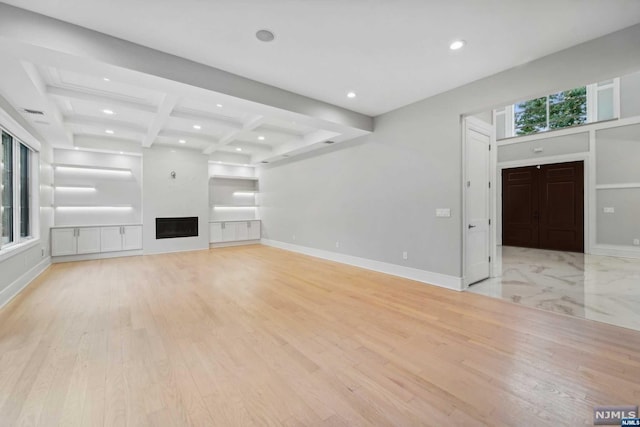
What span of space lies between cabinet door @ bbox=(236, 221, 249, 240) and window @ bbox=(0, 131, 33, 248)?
15.0 ft

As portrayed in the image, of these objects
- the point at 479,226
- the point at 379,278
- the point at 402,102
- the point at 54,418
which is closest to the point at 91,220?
the point at 54,418

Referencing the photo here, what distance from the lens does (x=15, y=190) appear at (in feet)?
13.8

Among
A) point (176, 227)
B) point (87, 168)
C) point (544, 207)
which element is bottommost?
point (176, 227)

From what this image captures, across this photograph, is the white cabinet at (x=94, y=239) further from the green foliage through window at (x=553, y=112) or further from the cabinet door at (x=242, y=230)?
the green foliage through window at (x=553, y=112)

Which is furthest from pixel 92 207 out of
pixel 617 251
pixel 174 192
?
pixel 617 251

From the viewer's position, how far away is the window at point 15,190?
3884 mm

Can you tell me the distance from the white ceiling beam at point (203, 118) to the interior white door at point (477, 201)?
427 centimetres

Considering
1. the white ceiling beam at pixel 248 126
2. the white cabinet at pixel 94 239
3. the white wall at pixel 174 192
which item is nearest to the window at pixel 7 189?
the white cabinet at pixel 94 239

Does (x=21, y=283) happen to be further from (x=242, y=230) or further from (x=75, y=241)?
(x=242, y=230)

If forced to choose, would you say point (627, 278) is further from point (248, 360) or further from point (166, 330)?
point (166, 330)

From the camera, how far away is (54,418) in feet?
4.92

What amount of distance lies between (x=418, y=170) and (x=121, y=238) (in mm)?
7141

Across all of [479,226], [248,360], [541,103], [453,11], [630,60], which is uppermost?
[541,103]

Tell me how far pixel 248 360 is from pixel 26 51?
3.43m
